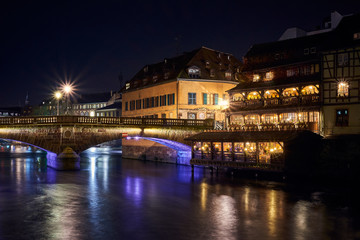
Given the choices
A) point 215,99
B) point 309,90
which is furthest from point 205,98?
point 309,90

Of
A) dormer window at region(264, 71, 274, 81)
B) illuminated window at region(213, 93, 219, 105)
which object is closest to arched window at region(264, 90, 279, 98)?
dormer window at region(264, 71, 274, 81)

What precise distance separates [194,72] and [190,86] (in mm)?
2773

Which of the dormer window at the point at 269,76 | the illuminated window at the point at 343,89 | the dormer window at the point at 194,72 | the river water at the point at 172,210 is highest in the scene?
the dormer window at the point at 194,72

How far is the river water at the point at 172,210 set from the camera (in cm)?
2314

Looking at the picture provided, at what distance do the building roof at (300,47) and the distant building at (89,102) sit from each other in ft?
335

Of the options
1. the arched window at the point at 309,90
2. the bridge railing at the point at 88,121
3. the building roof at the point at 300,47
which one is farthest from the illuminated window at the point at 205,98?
the arched window at the point at 309,90

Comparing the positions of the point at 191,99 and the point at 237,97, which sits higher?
the point at 191,99

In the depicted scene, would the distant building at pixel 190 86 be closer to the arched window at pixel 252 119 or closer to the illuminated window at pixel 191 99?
the illuminated window at pixel 191 99

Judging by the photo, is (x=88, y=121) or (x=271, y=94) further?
(x=271, y=94)

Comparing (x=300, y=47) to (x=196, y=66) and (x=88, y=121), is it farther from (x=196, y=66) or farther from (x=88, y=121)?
(x=88, y=121)

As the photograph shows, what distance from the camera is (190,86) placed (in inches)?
2675

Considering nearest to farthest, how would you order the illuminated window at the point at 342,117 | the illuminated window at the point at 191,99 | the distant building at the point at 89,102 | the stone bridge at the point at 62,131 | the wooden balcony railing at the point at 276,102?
the illuminated window at the point at 342,117
the wooden balcony railing at the point at 276,102
the stone bridge at the point at 62,131
the illuminated window at the point at 191,99
the distant building at the point at 89,102

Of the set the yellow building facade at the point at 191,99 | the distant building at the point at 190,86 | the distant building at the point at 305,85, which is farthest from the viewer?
the distant building at the point at 190,86

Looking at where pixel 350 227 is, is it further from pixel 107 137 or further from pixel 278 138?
pixel 107 137
